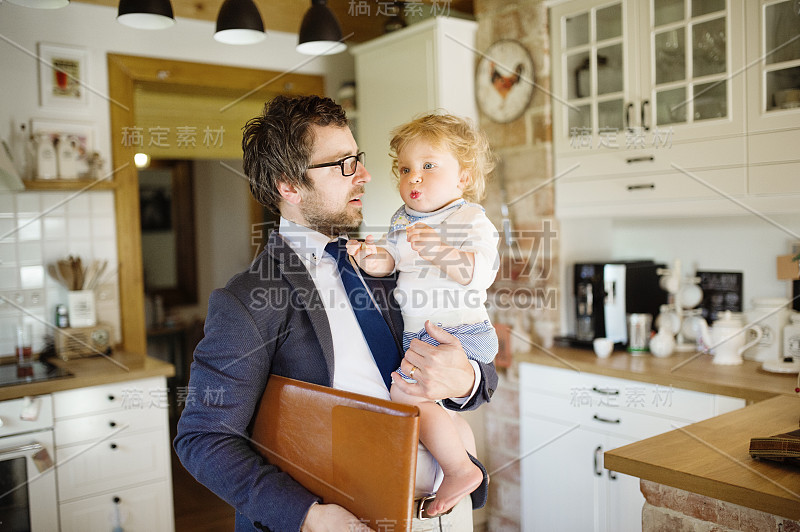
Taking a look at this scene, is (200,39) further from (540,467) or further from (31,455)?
(540,467)

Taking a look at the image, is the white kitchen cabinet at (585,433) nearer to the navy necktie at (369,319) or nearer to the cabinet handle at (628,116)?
the cabinet handle at (628,116)

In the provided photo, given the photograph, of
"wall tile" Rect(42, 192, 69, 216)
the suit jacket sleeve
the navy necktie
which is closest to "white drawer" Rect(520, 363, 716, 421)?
the navy necktie

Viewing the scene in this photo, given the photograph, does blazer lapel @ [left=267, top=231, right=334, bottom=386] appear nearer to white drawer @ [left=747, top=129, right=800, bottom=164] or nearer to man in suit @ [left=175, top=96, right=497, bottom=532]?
man in suit @ [left=175, top=96, right=497, bottom=532]

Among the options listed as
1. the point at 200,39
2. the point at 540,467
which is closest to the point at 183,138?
the point at 200,39

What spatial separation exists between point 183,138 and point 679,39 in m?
3.61

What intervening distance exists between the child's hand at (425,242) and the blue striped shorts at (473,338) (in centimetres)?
18

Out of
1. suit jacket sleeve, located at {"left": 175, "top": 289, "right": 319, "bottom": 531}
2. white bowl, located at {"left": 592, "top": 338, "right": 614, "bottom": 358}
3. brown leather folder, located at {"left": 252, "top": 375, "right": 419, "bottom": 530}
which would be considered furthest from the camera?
white bowl, located at {"left": 592, "top": 338, "right": 614, "bottom": 358}

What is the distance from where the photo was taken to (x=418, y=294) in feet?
4.83

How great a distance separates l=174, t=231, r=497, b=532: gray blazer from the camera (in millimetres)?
1232

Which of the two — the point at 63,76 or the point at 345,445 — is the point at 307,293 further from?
the point at 63,76

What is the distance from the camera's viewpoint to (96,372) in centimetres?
285

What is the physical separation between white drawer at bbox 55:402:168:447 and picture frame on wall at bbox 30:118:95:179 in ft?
3.72

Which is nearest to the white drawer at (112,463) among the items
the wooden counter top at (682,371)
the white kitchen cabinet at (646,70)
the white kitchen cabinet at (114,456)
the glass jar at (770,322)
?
the white kitchen cabinet at (114,456)

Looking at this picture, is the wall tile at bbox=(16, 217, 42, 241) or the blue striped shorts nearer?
the blue striped shorts
